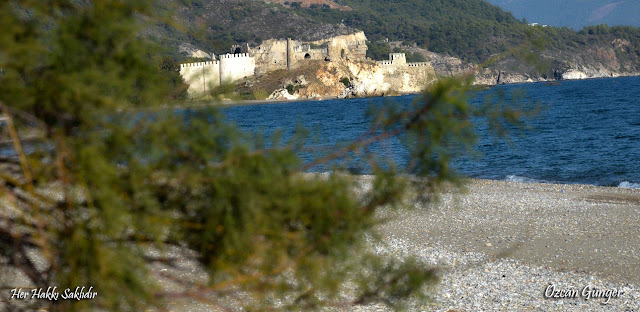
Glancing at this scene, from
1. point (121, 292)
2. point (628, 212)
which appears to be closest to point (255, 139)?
point (121, 292)

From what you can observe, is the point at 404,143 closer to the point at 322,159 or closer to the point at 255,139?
the point at 322,159

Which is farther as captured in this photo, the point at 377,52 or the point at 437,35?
the point at 437,35

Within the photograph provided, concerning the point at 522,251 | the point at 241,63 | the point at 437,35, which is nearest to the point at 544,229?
the point at 522,251

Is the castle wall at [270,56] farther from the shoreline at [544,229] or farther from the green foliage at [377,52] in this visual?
the shoreline at [544,229]

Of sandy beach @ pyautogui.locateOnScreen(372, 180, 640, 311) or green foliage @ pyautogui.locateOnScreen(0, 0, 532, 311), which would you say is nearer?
green foliage @ pyautogui.locateOnScreen(0, 0, 532, 311)

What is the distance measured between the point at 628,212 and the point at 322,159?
33.1 ft

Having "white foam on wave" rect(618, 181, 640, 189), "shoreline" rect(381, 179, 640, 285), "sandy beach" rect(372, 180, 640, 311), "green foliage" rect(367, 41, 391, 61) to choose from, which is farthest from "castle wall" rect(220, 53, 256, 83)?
"sandy beach" rect(372, 180, 640, 311)

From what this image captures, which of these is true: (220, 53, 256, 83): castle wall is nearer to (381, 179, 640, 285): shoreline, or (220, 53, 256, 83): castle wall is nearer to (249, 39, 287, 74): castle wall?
(249, 39, 287, 74): castle wall

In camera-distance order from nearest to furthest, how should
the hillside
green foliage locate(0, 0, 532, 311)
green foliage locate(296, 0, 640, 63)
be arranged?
green foliage locate(0, 0, 532, 311), the hillside, green foliage locate(296, 0, 640, 63)

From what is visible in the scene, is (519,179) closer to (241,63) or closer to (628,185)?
(628,185)

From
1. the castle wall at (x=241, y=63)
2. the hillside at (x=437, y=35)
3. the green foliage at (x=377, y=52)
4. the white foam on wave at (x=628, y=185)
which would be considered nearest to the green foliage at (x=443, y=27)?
the green foliage at (x=377, y=52)

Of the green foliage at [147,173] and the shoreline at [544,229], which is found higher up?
the green foliage at [147,173]

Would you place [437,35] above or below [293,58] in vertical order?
above

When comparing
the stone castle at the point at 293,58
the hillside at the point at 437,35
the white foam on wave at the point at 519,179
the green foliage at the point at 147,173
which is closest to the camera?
the green foliage at the point at 147,173
